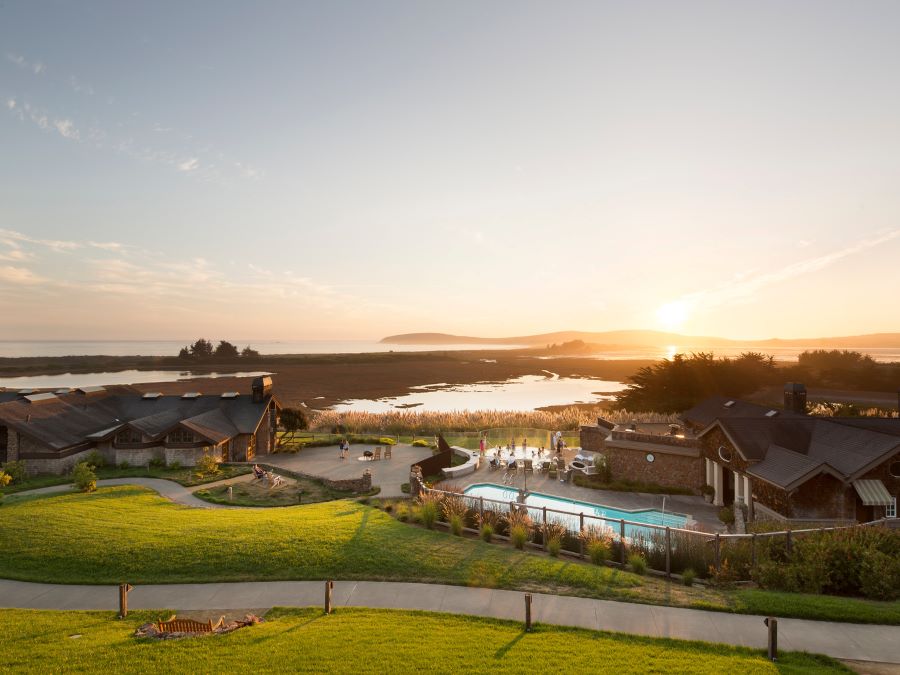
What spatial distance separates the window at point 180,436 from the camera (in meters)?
30.7

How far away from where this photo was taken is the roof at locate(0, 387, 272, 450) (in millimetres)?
29359

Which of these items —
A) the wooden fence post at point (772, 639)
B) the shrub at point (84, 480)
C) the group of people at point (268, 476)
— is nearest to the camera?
the wooden fence post at point (772, 639)

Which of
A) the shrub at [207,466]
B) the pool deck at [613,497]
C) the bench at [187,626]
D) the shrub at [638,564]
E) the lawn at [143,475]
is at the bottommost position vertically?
the pool deck at [613,497]

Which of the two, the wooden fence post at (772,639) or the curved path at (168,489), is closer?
the wooden fence post at (772,639)

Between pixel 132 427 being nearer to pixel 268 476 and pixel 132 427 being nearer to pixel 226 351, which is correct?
pixel 268 476

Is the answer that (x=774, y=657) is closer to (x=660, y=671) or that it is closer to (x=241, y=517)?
(x=660, y=671)

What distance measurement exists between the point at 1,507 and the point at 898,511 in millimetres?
37030

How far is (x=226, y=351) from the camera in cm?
16038

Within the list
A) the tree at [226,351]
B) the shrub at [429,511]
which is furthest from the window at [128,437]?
the tree at [226,351]

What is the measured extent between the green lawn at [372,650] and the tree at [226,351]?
533 feet

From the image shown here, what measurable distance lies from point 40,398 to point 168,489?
52.0ft

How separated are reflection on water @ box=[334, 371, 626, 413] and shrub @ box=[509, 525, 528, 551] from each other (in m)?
44.7

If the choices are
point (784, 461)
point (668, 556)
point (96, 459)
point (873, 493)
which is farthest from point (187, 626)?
point (96, 459)

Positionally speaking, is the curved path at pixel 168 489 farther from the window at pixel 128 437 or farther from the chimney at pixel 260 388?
the chimney at pixel 260 388
